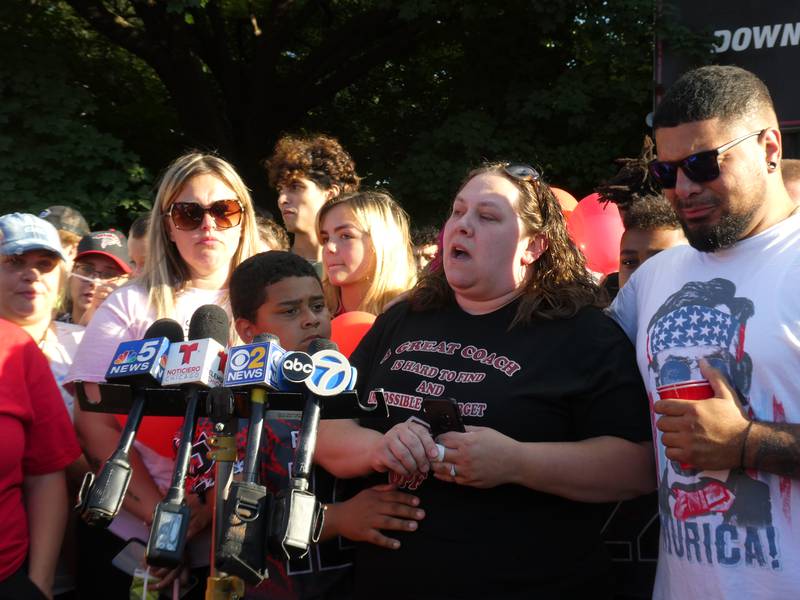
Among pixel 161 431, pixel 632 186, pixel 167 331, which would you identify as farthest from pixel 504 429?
pixel 632 186

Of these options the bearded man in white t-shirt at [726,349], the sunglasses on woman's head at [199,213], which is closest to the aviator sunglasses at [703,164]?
the bearded man in white t-shirt at [726,349]

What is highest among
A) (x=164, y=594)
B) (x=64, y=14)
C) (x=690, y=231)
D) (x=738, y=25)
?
(x=64, y=14)

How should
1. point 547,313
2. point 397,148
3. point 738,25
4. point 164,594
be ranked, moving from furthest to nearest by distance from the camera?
1. point 397,148
2. point 738,25
3. point 164,594
4. point 547,313

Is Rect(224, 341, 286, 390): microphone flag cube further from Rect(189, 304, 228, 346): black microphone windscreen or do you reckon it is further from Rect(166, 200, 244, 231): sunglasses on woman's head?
Rect(166, 200, 244, 231): sunglasses on woman's head

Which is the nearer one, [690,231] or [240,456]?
[690,231]

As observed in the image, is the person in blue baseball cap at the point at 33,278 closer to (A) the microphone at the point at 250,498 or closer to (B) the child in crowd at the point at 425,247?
(A) the microphone at the point at 250,498

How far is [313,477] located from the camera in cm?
308

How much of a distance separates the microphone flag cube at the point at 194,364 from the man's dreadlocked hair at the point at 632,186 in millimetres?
2509

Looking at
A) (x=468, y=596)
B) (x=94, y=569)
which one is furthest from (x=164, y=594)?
(x=468, y=596)

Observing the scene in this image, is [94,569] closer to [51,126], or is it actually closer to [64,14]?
[51,126]

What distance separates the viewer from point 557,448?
2582mm

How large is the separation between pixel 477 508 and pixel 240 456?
2.63 feet

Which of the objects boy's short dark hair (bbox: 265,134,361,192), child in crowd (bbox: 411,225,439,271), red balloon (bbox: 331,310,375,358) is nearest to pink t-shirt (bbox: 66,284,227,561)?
red balloon (bbox: 331,310,375,358)

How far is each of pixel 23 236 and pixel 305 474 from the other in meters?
2.16
